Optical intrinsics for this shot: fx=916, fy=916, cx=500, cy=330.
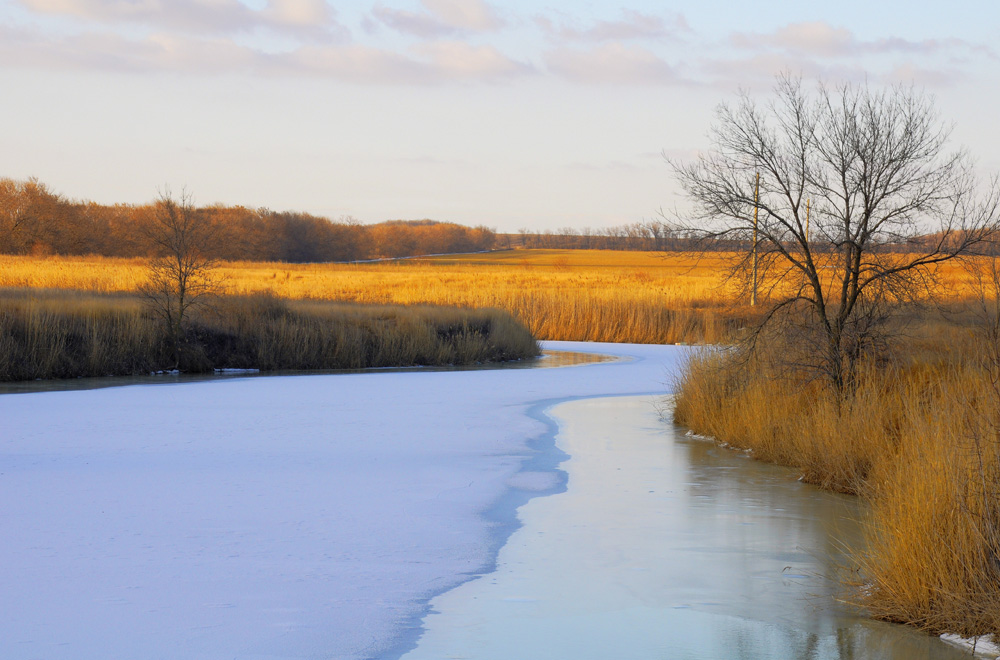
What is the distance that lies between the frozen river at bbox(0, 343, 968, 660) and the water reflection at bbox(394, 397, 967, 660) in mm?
17

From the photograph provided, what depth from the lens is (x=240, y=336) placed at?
58.9ft

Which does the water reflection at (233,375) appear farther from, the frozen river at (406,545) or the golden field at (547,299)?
the frozen river at (406,545)

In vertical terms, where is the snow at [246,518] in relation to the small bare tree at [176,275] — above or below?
below

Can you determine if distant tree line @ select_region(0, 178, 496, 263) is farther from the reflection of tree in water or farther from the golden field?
the reflection of tree in water

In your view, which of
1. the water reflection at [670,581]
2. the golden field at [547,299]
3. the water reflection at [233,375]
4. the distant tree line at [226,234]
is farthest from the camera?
the distant tree line at [226,234]

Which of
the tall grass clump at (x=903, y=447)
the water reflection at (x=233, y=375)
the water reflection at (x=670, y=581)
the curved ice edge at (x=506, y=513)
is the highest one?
the tall grass clump at (x=903, y=447)

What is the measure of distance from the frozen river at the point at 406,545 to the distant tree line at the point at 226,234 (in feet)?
56.1

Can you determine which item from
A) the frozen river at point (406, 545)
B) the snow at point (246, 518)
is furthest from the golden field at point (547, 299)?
the frozen river at point (406, 545)

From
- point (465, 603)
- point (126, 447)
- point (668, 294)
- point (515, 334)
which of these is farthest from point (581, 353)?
point (465, 603)

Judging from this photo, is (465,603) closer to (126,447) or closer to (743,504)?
(743,504)

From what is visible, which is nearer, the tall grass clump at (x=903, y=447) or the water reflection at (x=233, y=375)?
the tall grass clump at (x=903, y=447)

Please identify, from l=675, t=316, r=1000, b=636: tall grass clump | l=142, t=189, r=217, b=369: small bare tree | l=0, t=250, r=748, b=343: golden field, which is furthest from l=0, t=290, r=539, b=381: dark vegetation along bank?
l=675, t=316, r=1000, b=636: tall grass clump

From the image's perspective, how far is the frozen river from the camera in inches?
152

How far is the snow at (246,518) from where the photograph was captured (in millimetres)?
3895
